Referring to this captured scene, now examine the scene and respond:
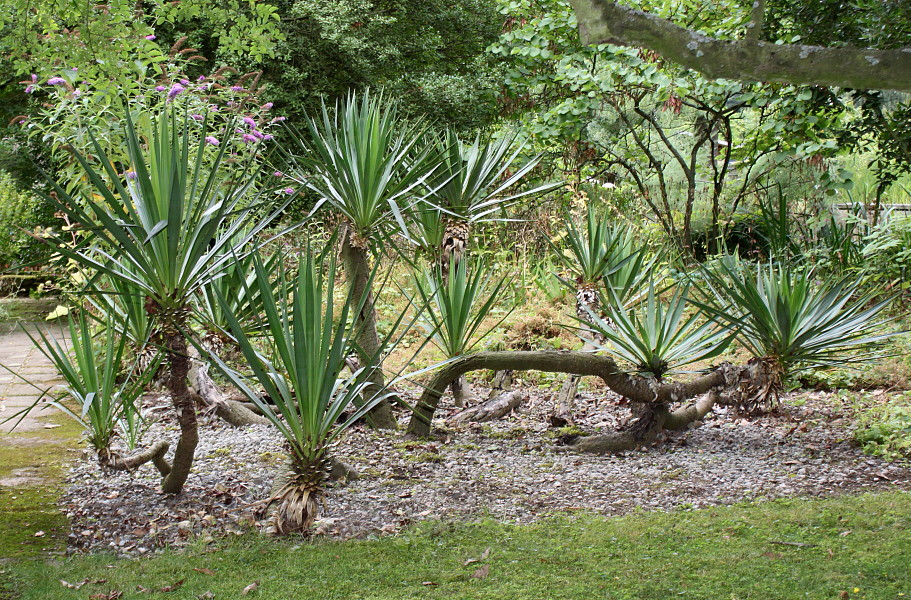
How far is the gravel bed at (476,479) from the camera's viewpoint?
3473mm

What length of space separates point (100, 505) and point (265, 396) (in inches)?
76.9

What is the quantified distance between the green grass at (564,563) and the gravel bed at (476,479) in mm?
216

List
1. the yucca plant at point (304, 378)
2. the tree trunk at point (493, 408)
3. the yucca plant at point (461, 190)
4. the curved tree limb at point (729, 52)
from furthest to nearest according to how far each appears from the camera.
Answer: the tree trunk at point (493, 408)
the yucca plant at point (461, 190)
the yucca plant at point (304, 378)
the curved tree limb at point (729, 52)

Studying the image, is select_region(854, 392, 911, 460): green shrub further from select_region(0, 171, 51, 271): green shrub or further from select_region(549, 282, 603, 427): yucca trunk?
select_region(0, 171, 51, 271): green shrub

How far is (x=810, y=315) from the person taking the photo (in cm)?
410

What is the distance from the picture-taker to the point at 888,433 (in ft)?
14.4

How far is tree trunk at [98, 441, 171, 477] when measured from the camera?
339cm

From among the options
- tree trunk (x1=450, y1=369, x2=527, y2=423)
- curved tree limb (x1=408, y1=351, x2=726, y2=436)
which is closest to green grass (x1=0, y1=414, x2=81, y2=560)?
curved tree limb (x1=408, y1=351, x2=726, y2=436)

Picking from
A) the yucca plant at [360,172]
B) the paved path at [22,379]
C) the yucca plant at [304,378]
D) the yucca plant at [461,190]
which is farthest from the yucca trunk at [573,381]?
the paved path at [22,379]

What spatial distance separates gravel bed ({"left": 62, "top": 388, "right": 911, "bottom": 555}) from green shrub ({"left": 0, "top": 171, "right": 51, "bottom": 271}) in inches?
255

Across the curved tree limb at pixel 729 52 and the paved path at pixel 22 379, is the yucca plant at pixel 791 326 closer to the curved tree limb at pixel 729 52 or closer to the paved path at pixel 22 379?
the curved tree limb at pixel 729 52

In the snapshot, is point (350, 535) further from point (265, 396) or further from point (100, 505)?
point (265, 396)

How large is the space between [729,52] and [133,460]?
9.54 ft

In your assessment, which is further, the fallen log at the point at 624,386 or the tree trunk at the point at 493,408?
the tree trunk at the point at 493,408
